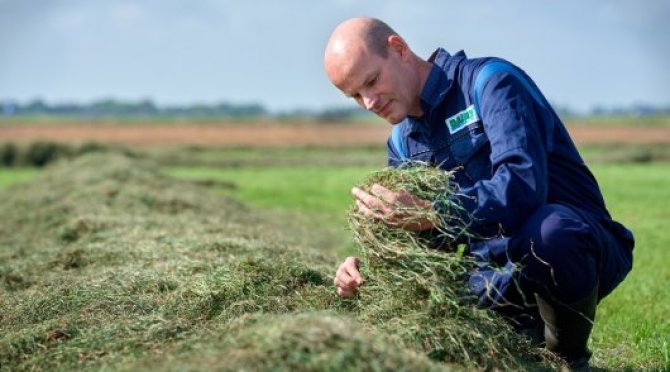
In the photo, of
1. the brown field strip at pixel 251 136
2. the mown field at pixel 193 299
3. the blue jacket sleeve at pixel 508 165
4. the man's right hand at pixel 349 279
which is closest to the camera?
the mown field at pixel 193 299

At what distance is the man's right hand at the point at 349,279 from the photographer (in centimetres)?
464

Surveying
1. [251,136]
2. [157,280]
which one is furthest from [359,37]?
[251,136]

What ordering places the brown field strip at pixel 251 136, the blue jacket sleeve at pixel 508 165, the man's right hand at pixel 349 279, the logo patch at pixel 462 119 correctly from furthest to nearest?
the brown field strip at pixel 251 136 < the man's right hand at pixel 349 279 < the logo patch at pixel 462 119 < the blue jacket sleeve at pixel 508 165

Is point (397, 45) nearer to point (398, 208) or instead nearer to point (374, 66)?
point (374, 66)

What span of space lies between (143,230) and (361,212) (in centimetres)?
511

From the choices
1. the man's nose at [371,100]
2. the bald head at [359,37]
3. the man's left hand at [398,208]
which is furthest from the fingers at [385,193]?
the bald head at [359,37]

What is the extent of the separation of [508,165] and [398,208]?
56 centimetres

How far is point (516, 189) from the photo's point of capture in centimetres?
389

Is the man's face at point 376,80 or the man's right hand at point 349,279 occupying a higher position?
the man's face at point 376,80

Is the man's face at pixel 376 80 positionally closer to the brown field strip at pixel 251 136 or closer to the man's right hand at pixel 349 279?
the man's right hand at pixel 349 279

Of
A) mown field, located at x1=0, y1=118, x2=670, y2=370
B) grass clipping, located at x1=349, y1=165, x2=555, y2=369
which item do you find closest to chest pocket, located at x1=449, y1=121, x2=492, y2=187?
grass clipping, located at x1=349, y1=165, x2=555, y2=369

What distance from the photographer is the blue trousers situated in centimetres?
402

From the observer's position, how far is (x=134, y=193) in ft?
44.9

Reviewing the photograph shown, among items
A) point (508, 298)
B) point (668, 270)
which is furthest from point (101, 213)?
point (508, 298)
